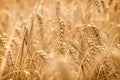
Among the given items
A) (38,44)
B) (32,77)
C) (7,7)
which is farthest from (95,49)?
(7,7)

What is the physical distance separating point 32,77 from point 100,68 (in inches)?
13.4

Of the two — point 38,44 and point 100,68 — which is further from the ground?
point 38,44

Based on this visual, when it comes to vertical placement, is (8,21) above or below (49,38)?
above

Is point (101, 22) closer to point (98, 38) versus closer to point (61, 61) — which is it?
point (98, 38)

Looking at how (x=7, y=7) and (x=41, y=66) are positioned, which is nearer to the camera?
(x=41, y=66)

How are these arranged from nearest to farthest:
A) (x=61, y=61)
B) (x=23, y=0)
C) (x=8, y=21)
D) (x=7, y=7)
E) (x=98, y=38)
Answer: (x=61, y=61) → (x=98, y=38) → (x=8, y=21) → (x=7, y=7) → (x=23, y=0)

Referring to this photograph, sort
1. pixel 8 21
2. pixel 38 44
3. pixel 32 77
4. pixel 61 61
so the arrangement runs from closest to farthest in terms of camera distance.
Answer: pixel 61 61 < pixel 32 77 < pixel 38 44 < pixel 8 21

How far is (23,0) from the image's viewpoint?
6.34m

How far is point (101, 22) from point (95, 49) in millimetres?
1287

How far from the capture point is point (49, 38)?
267cm

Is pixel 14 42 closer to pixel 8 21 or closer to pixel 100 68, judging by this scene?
pixel 100 68

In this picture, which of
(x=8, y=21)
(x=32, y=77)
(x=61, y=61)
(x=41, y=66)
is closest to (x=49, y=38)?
(x=41, y=66)

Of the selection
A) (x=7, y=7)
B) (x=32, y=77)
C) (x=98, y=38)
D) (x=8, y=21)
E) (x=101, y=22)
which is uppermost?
(x=7, y=7)

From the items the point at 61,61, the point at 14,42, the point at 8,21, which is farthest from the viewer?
the point at 8,21
